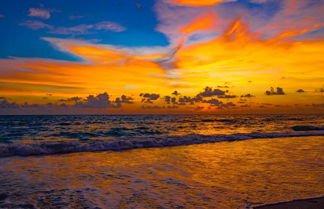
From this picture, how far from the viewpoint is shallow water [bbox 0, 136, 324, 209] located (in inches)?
267

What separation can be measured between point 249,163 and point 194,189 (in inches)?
198

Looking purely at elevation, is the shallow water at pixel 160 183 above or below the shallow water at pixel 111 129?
above

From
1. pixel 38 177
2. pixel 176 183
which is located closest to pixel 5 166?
pixel 38 177

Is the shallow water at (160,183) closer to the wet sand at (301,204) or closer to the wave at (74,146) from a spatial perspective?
the wet sand at (301,204)

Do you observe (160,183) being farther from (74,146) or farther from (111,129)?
(111,129)

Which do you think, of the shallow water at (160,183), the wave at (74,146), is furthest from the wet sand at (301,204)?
the wave at (74,146)

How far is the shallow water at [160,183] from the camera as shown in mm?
6789

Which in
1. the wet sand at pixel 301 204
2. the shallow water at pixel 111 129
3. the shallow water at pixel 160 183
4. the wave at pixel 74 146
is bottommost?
the shallow water at pixel 111 129

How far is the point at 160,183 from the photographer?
28.4 feet

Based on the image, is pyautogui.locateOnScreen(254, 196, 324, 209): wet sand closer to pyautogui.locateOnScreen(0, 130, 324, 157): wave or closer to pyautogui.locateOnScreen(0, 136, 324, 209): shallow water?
pyautogui.locateOnScreen(0, 136, 324, 209): shallow water

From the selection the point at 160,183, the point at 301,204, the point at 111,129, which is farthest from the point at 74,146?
the point at 111,129

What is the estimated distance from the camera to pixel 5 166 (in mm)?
11680

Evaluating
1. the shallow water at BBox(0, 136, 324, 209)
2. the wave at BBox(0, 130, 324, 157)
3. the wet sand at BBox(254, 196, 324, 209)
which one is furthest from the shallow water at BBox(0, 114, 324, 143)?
the wet sand at BBox(254, 196, 324, 209)

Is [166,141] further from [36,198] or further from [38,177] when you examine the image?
[36,198]
